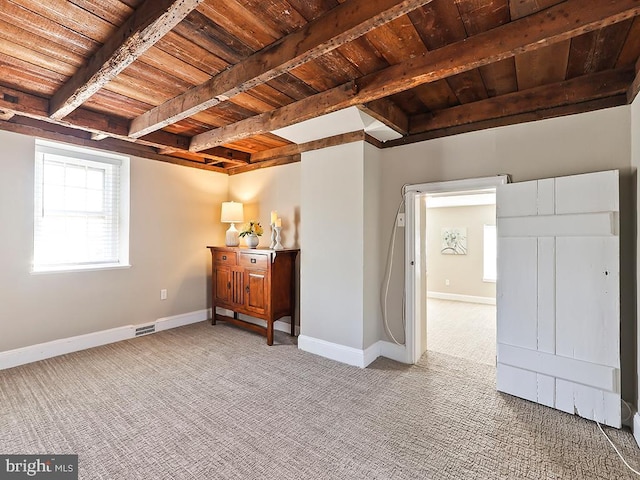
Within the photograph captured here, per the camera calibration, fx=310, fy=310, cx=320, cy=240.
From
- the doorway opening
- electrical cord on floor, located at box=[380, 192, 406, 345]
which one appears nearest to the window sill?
electrical cord on floor, located at box=[380, 192, 406, 345]

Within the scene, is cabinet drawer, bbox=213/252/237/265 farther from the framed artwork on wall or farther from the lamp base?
the framed artwork on wall

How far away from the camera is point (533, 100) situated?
2527 mm

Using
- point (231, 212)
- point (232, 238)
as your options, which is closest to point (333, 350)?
point (232, 238)

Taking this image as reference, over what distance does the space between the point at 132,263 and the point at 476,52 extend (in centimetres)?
405

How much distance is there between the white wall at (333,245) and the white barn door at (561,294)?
4.07ft

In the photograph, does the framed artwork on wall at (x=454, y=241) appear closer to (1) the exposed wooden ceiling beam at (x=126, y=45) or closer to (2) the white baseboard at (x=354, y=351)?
(2) the white baseboard at (x=354, y=351)

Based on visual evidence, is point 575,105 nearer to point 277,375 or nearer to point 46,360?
point 277,375

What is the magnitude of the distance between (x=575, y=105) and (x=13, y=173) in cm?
498

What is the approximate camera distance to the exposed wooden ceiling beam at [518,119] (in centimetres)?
228

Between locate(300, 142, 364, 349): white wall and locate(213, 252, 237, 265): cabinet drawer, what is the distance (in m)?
1.06

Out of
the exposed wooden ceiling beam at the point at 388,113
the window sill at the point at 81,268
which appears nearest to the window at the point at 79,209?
the window sill at the point at 81,268
